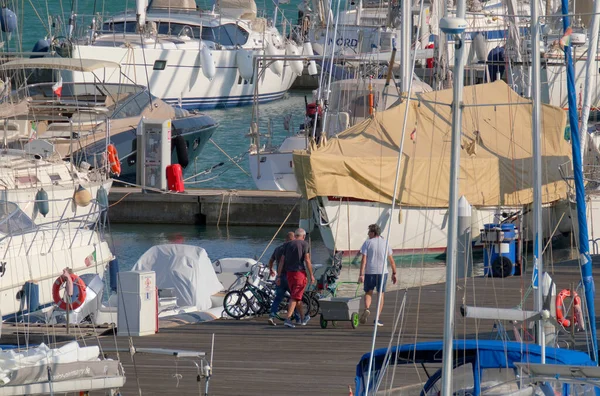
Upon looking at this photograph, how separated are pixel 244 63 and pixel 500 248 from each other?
94.8ft

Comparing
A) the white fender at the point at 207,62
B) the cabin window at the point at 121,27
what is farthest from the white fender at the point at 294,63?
the cabin window at the point at 121,27

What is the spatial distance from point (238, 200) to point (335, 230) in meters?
5.34

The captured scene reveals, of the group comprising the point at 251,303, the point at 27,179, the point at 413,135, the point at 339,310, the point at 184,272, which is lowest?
the point at 184,272

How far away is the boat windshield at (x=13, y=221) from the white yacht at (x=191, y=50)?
2524 cm

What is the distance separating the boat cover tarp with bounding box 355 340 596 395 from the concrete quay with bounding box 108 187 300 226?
57.8 feet

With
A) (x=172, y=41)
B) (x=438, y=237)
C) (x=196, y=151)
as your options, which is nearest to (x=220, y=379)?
(x=438, y=237)

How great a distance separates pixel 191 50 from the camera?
153ft

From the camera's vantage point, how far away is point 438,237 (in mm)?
23719

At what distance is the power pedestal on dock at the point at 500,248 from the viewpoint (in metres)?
19.5

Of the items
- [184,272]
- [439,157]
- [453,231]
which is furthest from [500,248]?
[453,231]

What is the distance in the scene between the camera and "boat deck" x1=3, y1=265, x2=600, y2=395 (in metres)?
12.3

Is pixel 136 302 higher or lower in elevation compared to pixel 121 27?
lower

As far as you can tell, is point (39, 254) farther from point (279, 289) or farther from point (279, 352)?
point (279, 352)

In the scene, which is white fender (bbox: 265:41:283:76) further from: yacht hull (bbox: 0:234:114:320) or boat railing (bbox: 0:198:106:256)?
yacht hull (bbox: 0:234:114:320)
